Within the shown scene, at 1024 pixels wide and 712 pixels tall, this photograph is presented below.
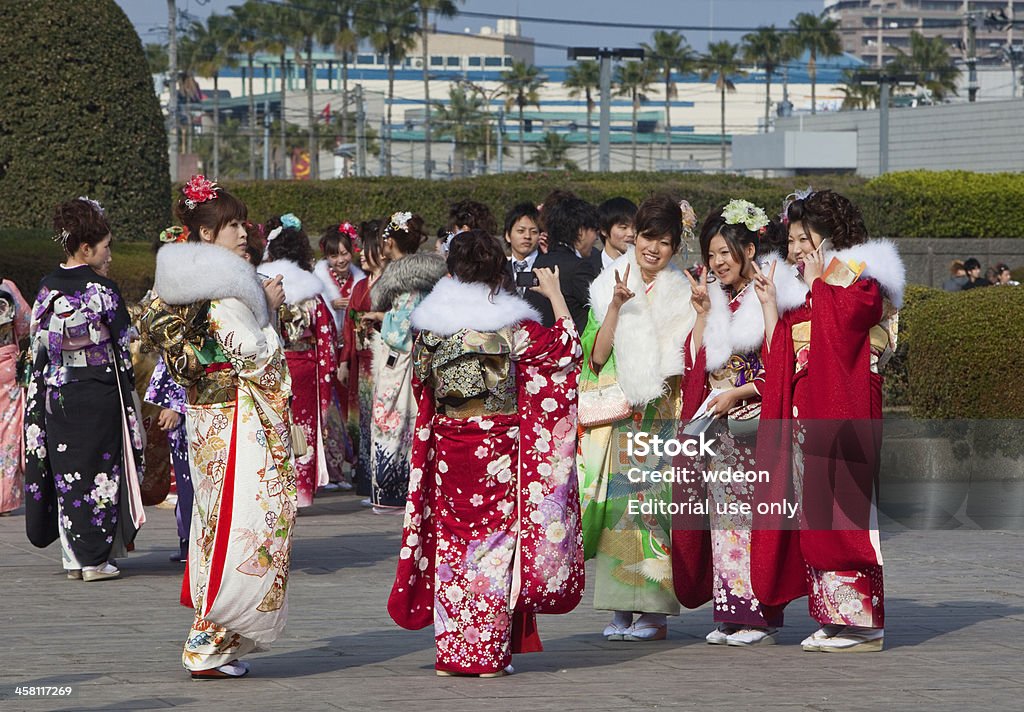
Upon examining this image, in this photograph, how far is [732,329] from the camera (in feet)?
20.0

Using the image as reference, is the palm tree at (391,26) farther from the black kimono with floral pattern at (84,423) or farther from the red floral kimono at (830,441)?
the red floral kimono at (830,441)

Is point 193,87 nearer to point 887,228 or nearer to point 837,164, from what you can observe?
point 837,164

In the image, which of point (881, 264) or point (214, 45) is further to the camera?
point (214, 45)

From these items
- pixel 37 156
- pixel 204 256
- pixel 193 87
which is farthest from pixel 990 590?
pixel 193 87

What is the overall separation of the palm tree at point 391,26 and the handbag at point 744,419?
70628mm

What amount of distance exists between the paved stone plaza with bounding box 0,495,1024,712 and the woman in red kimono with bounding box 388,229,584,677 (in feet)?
0.72

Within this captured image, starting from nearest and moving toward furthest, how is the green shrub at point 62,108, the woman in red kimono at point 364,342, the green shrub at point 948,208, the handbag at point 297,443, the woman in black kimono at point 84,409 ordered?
the handbag at point 297,443 → the woman in black kimono at point 84,409 → the woman in red kimono at point 364,342 → the green shrub at point 62,108 → the green shrub at point 948,208

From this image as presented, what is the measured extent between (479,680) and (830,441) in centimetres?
162

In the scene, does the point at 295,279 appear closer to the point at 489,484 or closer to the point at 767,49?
the point at 489,484

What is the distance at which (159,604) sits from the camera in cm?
701

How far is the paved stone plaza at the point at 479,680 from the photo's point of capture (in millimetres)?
5129

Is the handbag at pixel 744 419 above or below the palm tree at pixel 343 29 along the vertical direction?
below

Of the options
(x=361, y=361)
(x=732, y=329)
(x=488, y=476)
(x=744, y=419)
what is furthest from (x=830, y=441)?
(x=361, y=361)

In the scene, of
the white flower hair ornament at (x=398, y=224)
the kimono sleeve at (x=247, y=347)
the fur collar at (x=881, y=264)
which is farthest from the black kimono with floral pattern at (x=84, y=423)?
the fur collar at (x=881, y=264)
